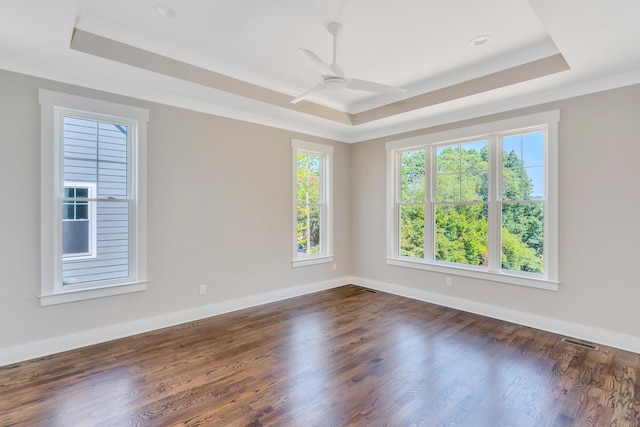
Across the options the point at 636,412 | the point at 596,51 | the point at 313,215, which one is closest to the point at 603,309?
the point at 636,412

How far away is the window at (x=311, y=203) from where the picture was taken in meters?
5.13

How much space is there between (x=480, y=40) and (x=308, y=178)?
3.11m

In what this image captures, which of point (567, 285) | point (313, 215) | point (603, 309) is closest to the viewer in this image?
point (603, 309)

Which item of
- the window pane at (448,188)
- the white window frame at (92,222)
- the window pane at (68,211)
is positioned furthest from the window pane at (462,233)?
the window pane at (68,211)

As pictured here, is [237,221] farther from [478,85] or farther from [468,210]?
[478,85]

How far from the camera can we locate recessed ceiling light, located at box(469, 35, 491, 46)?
2.98m

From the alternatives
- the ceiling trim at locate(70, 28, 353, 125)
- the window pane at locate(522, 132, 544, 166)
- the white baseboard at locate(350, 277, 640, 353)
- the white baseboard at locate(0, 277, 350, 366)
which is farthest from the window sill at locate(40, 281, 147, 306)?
the window pane at locate(522, 132, 544, 166)

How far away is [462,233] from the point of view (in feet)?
14.8

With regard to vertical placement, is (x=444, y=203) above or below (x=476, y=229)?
above

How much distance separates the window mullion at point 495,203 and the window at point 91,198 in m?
4.24

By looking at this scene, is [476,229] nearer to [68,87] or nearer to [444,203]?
[444,203]

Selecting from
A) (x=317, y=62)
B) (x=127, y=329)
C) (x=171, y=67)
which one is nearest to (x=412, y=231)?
(x=317, y=62)

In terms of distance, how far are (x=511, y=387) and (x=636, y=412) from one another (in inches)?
29.0

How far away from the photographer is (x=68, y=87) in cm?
314
